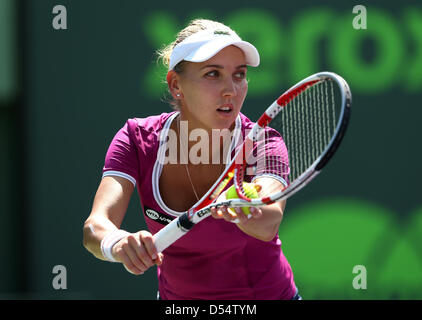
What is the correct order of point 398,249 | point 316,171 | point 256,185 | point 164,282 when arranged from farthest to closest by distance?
point 398,249 → point 164,282 → point 256,185 → point 316,171

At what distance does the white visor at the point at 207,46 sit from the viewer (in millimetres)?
2297

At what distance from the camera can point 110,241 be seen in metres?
2.15

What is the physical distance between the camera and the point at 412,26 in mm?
4250

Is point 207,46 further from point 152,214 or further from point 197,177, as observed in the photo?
point 152,214

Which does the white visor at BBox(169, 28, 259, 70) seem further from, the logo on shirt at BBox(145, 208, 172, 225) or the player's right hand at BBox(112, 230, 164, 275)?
the player's right hand at BBox(112, 230, 164, 275)

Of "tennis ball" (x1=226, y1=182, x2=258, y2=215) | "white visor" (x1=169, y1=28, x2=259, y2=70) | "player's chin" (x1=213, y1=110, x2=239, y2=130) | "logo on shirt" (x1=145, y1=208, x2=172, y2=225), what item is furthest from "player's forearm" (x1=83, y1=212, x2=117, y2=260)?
"white visor" (x1=169, y1=28, x2=259, y2=70)

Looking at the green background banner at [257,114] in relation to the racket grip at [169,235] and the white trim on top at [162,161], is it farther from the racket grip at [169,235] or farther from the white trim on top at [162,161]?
the racket grip at [169,235]

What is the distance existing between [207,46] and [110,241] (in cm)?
74

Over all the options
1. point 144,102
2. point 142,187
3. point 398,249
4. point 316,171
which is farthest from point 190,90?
point 398,249

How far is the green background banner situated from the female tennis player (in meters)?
1.75

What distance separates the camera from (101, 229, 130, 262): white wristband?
2.14m

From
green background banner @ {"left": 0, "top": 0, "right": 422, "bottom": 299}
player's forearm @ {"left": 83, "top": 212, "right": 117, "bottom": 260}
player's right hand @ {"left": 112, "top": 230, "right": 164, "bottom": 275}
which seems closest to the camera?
player's right hand @ {"left": 112, "top": 230, "right": 164, "bottom": 275}
